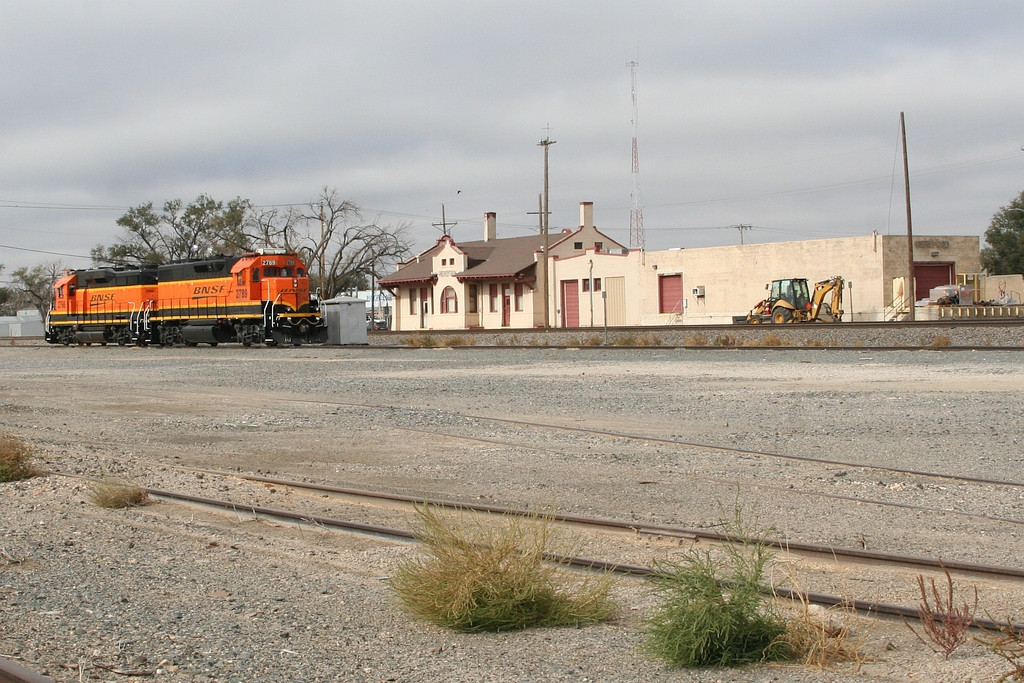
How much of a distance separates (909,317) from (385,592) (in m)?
41.7

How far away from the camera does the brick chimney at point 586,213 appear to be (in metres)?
71.4

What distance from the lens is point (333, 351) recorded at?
35.2 meters

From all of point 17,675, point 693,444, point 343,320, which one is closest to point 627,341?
point 343,320

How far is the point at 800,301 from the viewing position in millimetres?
45375

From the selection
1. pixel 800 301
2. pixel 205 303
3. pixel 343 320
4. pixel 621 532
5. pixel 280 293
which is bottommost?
pixel 621 532

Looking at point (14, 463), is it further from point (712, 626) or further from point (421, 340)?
point (421, 340)

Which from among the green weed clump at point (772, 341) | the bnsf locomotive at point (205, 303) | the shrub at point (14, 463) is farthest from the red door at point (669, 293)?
the shrub at point (14, 463)

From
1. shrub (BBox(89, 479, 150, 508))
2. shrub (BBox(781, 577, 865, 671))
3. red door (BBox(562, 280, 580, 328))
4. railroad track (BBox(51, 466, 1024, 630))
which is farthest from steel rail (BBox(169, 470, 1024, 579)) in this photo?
red door (BBox(562, 280, 580, 328))

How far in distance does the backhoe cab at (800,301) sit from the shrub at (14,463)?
37202 mm

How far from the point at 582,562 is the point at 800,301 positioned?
4059 centimetres

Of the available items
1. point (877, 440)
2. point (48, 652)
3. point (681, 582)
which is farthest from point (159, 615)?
point (877, 440)

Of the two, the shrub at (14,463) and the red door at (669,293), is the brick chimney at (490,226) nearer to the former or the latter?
the red door at (669,293)

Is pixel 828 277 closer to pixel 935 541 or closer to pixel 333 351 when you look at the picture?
pixel 333 351

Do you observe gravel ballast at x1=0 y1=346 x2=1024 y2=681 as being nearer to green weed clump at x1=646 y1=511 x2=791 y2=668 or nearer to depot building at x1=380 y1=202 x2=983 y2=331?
green weed clump at x1=646 y1=511 x2=791 y2=668
